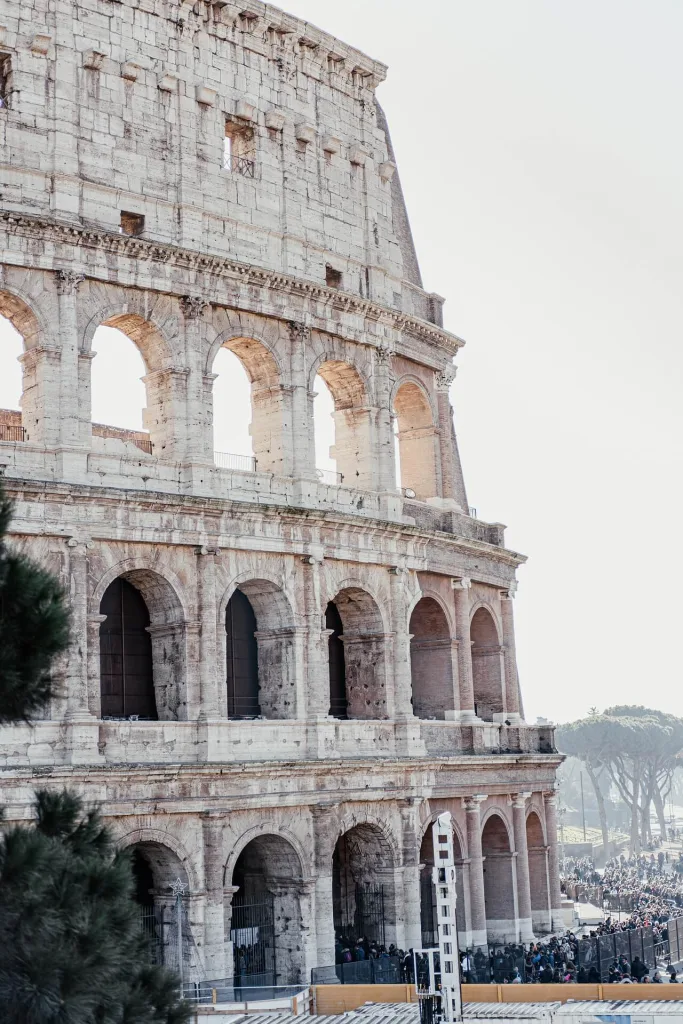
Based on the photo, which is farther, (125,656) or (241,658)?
(241,658)

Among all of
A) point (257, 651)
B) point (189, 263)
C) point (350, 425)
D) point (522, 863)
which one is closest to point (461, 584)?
point (350, 425)

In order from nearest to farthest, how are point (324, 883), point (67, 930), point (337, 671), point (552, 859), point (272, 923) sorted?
Result: 1. point (67, 930)
2. point (272, 923)
3. point (324, 883)
4. point (337, 671)
5. point (552, 859)

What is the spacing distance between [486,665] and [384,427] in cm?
692

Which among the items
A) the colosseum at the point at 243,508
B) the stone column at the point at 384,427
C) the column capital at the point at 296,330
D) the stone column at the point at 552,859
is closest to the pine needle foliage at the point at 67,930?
the colosseum at the point at 243,508

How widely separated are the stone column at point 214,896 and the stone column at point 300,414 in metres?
7.08

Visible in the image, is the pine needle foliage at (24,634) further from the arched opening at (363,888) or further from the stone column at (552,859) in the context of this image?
the stone column at (552,859)

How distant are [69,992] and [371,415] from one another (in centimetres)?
2019

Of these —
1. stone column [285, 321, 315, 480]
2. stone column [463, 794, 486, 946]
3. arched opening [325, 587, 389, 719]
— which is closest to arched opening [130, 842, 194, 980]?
arched opening [325, 587, 389, 719]

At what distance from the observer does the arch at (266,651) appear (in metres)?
27.4

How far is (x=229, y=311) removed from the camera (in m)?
Answer: 28.0

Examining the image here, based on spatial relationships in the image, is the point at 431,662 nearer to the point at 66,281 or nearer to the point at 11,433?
the point at 11,433

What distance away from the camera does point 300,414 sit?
28.7m

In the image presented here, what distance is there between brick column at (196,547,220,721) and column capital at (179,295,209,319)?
14.7 feet

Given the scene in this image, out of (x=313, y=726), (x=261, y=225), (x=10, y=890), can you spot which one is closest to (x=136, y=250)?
(x=261, y=225)
